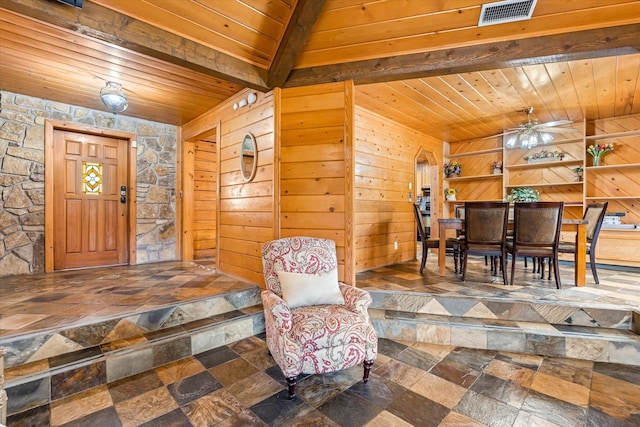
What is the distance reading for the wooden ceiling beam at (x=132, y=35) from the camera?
6.40 feet

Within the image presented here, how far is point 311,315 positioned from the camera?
201 centimetres

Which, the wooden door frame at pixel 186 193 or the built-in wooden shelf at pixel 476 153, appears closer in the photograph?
the wooden door frame at pixel 186 193

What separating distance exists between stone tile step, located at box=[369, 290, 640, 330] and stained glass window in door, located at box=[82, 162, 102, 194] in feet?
13.6

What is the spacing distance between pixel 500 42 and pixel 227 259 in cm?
372

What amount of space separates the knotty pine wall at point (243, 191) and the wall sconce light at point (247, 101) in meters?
0.04

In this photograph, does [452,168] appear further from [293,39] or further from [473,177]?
[293,39]

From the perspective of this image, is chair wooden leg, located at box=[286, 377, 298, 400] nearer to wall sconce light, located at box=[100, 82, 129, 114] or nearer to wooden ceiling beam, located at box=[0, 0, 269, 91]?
wooden ceiling beam, located at box=[0, 0, 269, 91]

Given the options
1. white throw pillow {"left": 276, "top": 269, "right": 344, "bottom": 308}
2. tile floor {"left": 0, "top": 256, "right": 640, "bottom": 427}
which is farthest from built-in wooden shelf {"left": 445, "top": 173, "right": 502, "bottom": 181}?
white throw pillow {"left": 276, "top": 269, "right": 344, "bottom": 308}

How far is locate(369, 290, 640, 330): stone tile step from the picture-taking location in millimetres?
2504

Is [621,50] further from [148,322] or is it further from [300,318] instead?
[148,322]

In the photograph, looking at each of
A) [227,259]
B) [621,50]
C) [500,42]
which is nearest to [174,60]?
[227,259]

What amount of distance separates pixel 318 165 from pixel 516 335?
2.41 m

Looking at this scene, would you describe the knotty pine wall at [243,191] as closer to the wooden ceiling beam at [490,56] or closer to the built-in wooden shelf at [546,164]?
the wooden ceiling beam at [490,56]

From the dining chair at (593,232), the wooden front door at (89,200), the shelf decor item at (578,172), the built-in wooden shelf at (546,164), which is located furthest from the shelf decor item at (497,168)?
the wooden front door at (89,200)
